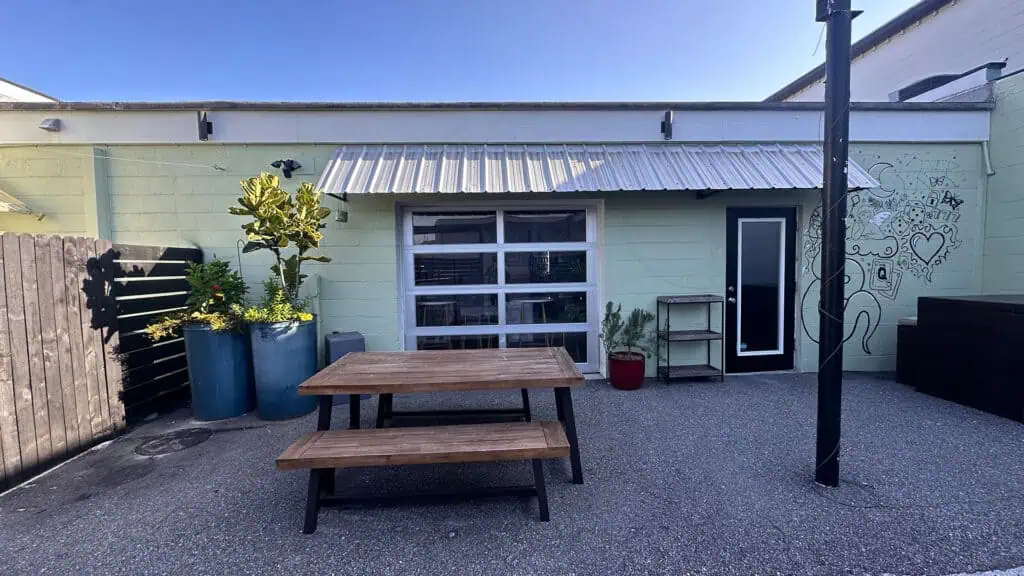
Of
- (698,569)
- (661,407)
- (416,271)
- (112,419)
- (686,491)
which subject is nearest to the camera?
(698,569)

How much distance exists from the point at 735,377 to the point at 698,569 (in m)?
3.75

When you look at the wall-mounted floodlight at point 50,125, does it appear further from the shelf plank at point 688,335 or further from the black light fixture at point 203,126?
the shelf plank at point 688,335

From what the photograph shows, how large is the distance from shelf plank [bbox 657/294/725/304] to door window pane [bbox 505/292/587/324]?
96cm

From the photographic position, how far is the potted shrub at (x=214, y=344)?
4055 mm

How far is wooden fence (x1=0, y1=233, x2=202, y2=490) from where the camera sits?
2963 mm

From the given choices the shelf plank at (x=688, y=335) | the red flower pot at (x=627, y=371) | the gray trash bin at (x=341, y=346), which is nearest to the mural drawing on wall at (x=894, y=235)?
the shelf plank at (x=688, y=335)

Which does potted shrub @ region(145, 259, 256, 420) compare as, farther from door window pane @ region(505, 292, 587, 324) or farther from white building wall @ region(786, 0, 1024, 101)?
white building wall @ region(786, 0, 1024, 101)

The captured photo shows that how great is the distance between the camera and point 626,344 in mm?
5168

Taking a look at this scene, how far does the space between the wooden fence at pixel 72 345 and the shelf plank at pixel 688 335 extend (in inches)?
216

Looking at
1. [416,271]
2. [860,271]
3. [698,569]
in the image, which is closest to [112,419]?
[416,271]

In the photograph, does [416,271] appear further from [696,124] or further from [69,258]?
[696,124]

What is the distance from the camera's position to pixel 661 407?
429 cm

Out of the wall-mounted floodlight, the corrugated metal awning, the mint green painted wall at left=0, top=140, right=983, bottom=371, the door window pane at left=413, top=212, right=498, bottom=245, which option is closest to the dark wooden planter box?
the mint green painted wall at left=0, top=140, right=983, bottom=371

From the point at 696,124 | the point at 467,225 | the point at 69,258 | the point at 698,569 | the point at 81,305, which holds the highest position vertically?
the point at 696,124
